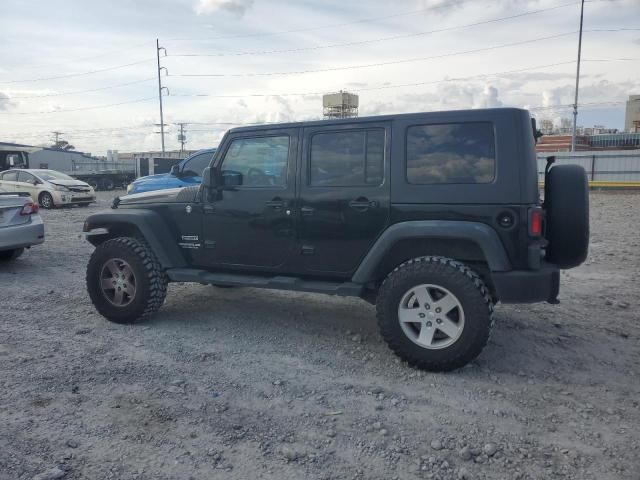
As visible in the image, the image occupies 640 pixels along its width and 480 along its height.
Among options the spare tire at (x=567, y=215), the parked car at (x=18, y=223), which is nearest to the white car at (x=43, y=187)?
the parked car at (x=18, y=223)

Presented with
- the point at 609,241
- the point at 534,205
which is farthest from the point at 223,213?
the point at 609,241

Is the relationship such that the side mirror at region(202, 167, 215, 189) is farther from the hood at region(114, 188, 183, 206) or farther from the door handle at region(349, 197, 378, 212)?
the door handle at region(349, 197, 378, 212)

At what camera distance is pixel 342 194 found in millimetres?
4520

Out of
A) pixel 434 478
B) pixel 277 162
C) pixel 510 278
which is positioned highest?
pixel 277 162

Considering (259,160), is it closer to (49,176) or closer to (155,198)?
(155,198)

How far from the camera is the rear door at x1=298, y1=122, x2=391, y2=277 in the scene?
4.40m

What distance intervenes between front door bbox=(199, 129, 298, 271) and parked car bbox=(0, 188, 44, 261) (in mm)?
4385

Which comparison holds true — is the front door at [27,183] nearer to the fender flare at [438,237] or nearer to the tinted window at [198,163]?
the tinted window at [198,163]

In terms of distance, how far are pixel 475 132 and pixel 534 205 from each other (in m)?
0.73

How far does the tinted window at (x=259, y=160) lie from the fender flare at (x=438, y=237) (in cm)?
114

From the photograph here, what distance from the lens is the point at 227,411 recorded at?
3.54m

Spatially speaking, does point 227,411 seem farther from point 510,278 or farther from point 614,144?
point 614,144

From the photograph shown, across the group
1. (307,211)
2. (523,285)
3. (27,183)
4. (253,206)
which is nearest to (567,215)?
(523,285)

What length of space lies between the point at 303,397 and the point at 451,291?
54.4 inches
